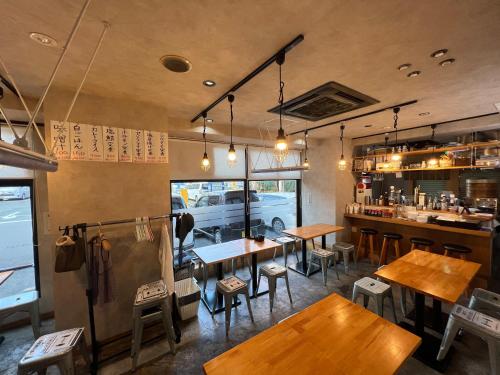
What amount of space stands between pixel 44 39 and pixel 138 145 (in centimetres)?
127

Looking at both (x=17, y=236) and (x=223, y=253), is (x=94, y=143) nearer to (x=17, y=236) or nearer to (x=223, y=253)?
(x=17, y=236)

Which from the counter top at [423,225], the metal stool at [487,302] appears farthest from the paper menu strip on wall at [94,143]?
the counter top at [423,225]

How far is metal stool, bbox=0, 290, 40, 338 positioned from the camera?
2326mm

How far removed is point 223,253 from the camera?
117 inches

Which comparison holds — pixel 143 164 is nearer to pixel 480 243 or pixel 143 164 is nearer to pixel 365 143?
pixel 365 143

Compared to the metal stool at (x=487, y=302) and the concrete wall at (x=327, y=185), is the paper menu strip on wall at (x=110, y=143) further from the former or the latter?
the metal stool at (x=487, y=302)

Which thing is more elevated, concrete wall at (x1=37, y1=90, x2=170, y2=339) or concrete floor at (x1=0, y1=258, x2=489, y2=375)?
concrete wall at (x1=37, y1=90, x2=170, y2=339)

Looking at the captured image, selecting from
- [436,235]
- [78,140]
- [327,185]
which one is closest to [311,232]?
[327,185]

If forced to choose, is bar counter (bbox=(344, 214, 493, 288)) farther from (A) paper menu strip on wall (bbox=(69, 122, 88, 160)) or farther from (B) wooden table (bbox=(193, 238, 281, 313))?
(A) paper menu strip on wall (bbox=(69, 122, 88, 160))

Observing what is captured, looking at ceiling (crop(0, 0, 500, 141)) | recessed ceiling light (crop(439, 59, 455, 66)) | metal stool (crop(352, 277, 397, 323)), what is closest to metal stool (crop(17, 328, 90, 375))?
ceiling (crop(0, 0, 500, 141))

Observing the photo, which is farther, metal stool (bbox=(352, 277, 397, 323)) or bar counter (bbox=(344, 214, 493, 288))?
bar counter (bbox=(344, 214, 493, 288))

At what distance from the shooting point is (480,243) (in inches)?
133

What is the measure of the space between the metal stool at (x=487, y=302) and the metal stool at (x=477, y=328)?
13.3 inches

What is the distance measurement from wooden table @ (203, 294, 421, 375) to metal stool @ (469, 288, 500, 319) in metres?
1.59
